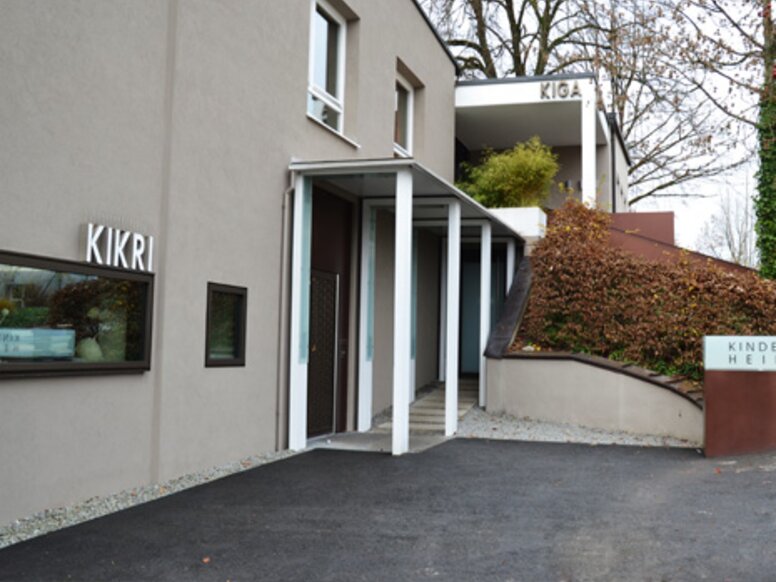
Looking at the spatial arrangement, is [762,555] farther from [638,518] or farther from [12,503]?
[12,503]

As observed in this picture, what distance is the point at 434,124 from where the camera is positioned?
48.5ft

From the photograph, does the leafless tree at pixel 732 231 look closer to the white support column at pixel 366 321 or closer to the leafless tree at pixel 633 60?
the leafless tree at pixel 633 60

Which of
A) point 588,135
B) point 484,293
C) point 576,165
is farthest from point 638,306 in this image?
point 576,165

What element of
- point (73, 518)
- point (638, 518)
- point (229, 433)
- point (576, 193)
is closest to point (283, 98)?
point (229, 433)

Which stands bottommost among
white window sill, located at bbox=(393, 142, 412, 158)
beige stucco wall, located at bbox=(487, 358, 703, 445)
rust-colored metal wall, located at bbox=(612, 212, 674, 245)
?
beige stucco wall, located at bbox=(487, 358, 703, 445)

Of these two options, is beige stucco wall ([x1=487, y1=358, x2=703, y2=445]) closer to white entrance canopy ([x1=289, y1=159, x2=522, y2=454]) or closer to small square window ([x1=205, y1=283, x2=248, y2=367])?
white entrance canopy ([x1=289, y1=159, x2=522, y2=454])

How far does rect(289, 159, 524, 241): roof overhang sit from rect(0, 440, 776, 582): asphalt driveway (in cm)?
315

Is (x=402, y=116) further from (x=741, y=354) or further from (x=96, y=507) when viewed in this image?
(x=96, y=507)

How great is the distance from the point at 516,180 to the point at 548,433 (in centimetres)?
592

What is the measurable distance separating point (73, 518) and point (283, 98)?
201 inches

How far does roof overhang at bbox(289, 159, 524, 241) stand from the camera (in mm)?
8870

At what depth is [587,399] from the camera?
36.8ft

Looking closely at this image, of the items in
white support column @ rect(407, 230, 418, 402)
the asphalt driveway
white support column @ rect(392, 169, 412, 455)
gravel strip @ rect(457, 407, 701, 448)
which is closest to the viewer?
the asphalt driveway

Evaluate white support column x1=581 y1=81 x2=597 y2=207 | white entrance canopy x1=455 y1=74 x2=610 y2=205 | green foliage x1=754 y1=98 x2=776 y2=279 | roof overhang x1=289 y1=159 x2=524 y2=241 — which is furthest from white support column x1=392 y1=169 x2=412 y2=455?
white support column x1=581 y1=81 x2=597 y2=207
